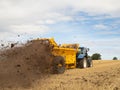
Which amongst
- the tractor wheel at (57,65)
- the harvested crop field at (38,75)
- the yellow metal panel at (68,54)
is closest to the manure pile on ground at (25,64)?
the harvested crop field at (38,75)

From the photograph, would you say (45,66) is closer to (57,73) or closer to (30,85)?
(57,73)

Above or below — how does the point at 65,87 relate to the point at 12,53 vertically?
below

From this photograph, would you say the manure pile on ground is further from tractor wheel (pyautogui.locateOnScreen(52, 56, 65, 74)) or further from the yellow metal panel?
the yellow metal panel

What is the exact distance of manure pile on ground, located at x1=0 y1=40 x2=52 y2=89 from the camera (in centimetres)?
1756

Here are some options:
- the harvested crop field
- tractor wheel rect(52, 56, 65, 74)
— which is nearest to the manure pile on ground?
the harvested crop field

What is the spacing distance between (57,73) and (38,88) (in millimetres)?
3116

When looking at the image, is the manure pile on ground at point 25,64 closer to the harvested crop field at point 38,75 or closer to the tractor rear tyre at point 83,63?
the harvested crop field at point 38,75

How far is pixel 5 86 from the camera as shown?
17000 mm

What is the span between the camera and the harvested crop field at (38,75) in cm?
1689

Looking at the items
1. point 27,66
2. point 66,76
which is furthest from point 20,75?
point 66,76

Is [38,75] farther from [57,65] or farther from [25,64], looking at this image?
[57,65]

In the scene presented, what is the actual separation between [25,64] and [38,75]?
36.0 inches

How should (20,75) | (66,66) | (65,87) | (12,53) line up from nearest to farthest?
(65,87), (20,75), (12,53), (66,66)

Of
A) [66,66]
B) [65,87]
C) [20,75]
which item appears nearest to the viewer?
[65,87]
